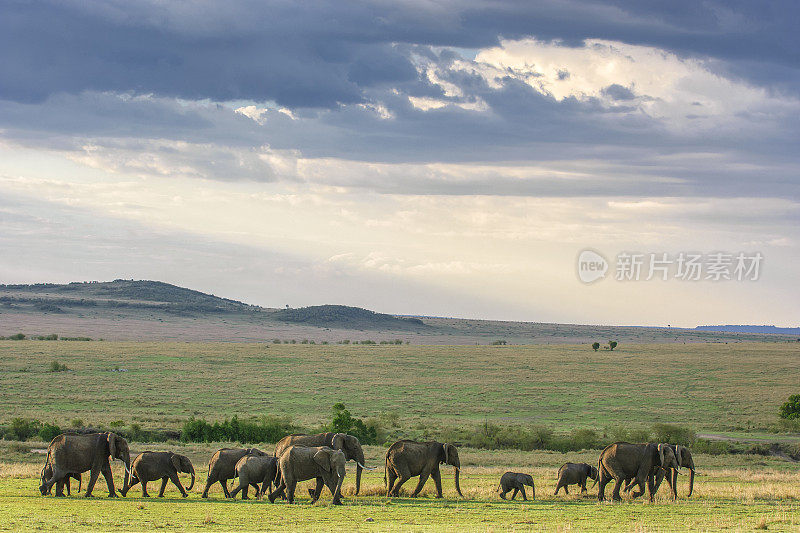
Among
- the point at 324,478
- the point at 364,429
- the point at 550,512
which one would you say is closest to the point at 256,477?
the point at 324,478

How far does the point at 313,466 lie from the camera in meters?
21.9

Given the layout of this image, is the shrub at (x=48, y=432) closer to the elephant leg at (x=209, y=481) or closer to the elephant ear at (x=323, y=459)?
the elephant leg at (x=209, y=481)

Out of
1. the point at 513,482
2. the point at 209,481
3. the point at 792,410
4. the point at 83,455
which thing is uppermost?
the point at 83,455

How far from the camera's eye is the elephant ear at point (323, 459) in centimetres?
2170

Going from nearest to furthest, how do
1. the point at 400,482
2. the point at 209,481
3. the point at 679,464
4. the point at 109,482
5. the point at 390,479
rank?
1. the point at 109,482
2. the point at 209,481
3. the point at 400,482
4. the point at 390,479
5. the point at 679,464

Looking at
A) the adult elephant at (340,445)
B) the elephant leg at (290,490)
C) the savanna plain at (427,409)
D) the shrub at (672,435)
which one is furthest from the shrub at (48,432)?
the shrub at (672,435)

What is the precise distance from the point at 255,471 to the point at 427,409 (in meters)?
43.5

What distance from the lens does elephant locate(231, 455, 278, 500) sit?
75.2ft

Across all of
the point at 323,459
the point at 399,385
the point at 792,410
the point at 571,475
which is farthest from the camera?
the point at 399,385

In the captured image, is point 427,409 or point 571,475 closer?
point 571,475

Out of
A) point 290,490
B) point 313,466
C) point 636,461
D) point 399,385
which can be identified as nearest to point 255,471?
Answer: point 290,490

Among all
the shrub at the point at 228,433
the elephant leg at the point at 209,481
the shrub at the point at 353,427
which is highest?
the elephant leg at the point at 209,481

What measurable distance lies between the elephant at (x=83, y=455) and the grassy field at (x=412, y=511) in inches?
19.1

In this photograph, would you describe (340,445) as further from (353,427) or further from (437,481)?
(353,427)
